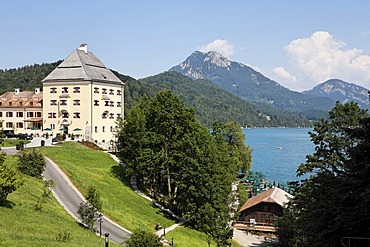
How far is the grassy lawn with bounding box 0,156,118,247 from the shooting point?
786 inches

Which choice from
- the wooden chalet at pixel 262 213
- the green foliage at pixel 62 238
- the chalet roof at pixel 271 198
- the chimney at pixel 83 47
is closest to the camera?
the green foliage at pixel 62 238

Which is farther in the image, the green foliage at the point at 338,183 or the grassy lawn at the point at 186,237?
the grassy lawn at the point at 186,237

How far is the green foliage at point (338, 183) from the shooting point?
19312 millimetres

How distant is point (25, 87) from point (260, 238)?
401 feet

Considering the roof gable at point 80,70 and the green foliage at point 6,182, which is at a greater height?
the roof gable at point 80,70

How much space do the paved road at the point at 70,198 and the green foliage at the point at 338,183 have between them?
13.4 meters

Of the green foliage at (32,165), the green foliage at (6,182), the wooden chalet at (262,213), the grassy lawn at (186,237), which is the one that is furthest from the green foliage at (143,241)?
the wooden chalet at (262,213)

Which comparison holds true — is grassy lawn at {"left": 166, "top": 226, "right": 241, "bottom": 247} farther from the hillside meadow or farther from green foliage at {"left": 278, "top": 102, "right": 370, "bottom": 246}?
green foliage at {"left": 278, "top": 102, "right": 370, "bottom": 246}

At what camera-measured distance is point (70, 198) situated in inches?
1419

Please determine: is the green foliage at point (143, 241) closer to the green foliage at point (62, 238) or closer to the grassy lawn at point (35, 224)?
the grassy lawn at point (35, 224)

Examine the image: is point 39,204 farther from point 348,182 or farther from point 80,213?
point 348,182

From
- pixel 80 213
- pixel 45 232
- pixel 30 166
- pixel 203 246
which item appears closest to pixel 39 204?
pixel 80 213

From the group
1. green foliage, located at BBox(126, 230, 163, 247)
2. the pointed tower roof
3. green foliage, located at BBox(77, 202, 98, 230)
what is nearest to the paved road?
green foliage, located at BBox(77, 202, 98, 230)

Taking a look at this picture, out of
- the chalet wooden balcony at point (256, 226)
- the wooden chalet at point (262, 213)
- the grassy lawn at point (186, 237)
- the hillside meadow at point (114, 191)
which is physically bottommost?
the chalet wooden balcony at point (256, 226)
